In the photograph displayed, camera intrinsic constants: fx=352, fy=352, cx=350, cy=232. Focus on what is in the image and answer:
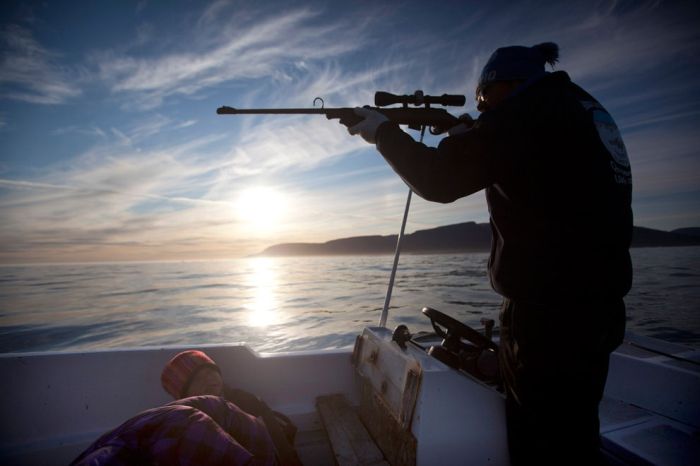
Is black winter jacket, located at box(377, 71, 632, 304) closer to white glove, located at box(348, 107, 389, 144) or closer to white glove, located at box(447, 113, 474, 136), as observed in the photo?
white glove, located at box(348, 107, 389, 144)

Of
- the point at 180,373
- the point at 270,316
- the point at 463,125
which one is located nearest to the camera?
the point at 463,125

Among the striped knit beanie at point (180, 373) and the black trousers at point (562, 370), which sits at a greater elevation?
the black trousers at point (562, 370)

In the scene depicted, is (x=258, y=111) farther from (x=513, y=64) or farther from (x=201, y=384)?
(x=201, y=384)

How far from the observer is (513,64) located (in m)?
1.34

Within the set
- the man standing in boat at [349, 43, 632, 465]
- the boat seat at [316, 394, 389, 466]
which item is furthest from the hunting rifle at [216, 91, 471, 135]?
the boat seat at [316, 394, 389, 466]

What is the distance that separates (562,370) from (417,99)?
1.43 meters

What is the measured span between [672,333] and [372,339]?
9.60 metres

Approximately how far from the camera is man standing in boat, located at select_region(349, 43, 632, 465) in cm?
115

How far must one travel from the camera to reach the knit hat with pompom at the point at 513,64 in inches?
52.6

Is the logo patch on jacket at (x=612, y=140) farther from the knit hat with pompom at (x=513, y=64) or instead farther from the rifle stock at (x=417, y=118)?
the rifle stock at (x=417, y=118)

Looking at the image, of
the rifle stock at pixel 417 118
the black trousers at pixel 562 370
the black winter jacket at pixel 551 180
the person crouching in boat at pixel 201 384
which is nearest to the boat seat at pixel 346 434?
the person crouching in boat at pixel 201 384

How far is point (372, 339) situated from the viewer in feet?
8.36

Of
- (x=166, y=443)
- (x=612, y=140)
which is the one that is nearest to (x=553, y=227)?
(x=612, y=140)

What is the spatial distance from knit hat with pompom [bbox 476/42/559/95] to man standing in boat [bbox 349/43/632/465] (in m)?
0.11
